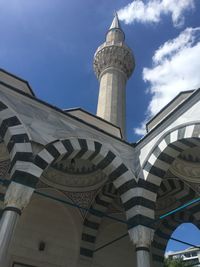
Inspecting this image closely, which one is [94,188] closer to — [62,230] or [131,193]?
[62,230]

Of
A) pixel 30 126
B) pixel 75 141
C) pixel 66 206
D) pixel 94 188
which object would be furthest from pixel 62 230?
pixel 30 126

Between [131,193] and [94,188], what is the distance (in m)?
1.95

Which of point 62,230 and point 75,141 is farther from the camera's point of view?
point 62,230

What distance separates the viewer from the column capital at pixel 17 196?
16.4 feet

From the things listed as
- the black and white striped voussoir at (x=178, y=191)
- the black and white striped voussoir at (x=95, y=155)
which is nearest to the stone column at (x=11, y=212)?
the black and white striped voussoir at (x=95, y=155)

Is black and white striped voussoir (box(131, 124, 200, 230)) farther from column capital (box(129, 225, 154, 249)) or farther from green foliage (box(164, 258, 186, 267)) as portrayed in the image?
green foliage (box(164, 258, 186, 267))

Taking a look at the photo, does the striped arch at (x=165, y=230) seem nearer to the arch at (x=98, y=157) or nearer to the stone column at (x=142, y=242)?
the arch at (x=98, y=157)

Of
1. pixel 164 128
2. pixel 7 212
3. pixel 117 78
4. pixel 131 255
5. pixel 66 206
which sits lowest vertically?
pixel 7 212

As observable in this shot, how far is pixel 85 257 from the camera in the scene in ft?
25.2

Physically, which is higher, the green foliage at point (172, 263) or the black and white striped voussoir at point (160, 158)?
the green foliage at point (172, 263)

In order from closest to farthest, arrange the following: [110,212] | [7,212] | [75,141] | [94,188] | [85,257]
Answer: [7,212] < [75,141] < [85,257] < [94,188] < [110,212]

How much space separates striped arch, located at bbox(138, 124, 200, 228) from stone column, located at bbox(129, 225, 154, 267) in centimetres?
23

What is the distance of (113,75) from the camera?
14312mm

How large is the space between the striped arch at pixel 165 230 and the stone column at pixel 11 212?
15.5ft
